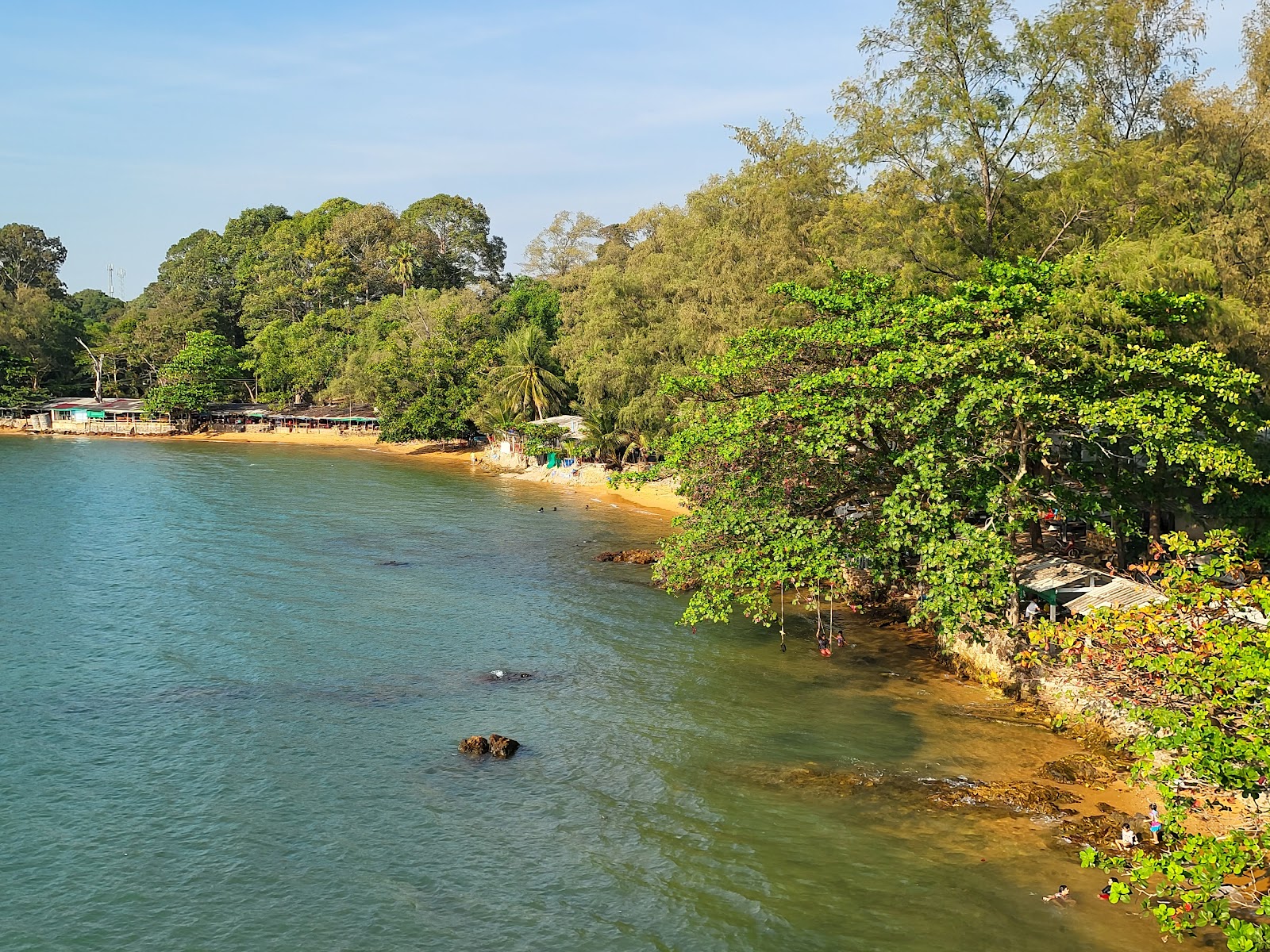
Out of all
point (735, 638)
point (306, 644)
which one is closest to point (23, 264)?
point (306, 644)

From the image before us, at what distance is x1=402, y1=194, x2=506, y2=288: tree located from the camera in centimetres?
9906

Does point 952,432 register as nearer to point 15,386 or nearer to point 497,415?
point 497,415

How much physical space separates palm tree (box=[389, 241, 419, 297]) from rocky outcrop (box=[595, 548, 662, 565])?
198ft

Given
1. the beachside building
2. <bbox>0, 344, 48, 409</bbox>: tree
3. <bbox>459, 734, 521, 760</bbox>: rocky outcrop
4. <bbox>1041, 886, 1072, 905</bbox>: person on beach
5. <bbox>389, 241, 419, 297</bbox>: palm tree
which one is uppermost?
<bbox>389, 241, 419, 297</bbox>: palm tree

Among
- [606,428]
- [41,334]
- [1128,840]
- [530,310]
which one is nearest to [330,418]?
[530,310]

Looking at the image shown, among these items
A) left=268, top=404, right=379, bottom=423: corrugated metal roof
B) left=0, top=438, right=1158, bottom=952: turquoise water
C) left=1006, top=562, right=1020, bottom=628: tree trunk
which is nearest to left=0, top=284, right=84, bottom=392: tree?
left=268, top=404, right=379, bottom=423: corrugated metal roof

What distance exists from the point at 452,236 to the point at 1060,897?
9634 cm

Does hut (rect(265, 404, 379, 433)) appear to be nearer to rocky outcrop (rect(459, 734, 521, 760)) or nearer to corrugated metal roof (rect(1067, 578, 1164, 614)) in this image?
rocky outcrop (rect(459, 734, 521, 760))

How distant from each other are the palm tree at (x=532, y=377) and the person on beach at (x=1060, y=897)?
2191 inches

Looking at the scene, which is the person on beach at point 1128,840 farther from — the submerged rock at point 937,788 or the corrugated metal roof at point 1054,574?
the corrugated metal roof at point 1054,574

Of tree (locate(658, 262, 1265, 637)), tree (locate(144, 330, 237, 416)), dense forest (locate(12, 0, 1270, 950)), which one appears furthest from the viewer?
tree (locate(144, 330, 237, 416))

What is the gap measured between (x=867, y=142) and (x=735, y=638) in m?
15.2

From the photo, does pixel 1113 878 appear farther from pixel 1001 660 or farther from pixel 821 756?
pixel 1001 660

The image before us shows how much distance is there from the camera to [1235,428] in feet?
68.1
